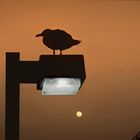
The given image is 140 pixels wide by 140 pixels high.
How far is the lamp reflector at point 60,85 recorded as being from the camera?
59cm

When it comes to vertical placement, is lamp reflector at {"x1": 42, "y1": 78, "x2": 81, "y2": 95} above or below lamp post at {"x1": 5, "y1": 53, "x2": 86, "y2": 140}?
below

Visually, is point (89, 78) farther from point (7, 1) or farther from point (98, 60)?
point (7, 1)

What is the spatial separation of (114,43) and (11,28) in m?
0.70

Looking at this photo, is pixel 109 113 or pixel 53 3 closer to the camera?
pixel 53 3

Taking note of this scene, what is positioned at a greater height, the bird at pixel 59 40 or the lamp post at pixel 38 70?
the bird at pixel 59 40

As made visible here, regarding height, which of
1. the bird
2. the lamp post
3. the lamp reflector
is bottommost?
the lamp reflector

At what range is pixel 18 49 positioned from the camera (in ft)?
8.57

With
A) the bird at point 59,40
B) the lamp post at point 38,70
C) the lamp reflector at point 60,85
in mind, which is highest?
the bird at point 59,40

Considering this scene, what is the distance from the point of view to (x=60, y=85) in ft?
2.05

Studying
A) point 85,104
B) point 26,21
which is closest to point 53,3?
point 26,21

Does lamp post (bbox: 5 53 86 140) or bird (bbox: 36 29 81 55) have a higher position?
bird (bbox: 36 29 81 55)

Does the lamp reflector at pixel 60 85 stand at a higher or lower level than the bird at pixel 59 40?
lower

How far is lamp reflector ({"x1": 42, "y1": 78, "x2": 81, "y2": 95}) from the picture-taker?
1.95 ft

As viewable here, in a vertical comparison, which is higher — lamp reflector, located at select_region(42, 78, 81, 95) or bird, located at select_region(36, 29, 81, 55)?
bird, located at select_region(36, 29, 81, 55)
